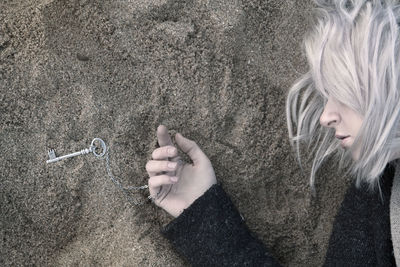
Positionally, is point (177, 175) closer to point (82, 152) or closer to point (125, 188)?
point (125, 188)

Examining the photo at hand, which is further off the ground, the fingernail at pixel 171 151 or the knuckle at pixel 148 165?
the fingernail at pixel 171 151

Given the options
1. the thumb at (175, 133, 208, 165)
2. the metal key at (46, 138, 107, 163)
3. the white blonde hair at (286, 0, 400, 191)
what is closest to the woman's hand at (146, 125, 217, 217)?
the thumb at (175, 133, 208, 165)

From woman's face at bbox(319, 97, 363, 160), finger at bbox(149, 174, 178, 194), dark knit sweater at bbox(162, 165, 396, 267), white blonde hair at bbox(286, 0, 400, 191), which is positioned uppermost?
white blonde hair at bbox(286, 0, 400, 191)

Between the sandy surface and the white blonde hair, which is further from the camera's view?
the sandy surface

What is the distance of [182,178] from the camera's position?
1.32 meters

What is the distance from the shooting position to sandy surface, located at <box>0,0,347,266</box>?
1265 mm

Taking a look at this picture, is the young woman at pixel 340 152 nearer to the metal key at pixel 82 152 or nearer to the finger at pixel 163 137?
the finger at pixel 163 137

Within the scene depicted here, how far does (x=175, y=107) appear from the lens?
135 cm

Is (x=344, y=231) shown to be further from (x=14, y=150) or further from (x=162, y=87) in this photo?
(x=14, y=150)

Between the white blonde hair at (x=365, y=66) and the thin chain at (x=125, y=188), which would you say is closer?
the white blonde hair at (x=365, y=66)

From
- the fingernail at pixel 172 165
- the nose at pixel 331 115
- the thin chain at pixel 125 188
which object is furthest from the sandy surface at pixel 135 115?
the nose at pixel 331 115

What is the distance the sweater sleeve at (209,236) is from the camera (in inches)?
51.1

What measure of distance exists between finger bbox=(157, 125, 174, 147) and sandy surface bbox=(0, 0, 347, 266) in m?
0.05

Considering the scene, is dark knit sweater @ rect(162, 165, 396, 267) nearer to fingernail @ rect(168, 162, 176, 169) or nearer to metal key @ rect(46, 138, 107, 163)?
fingernail @ rect(168, 162, 176, 169)
